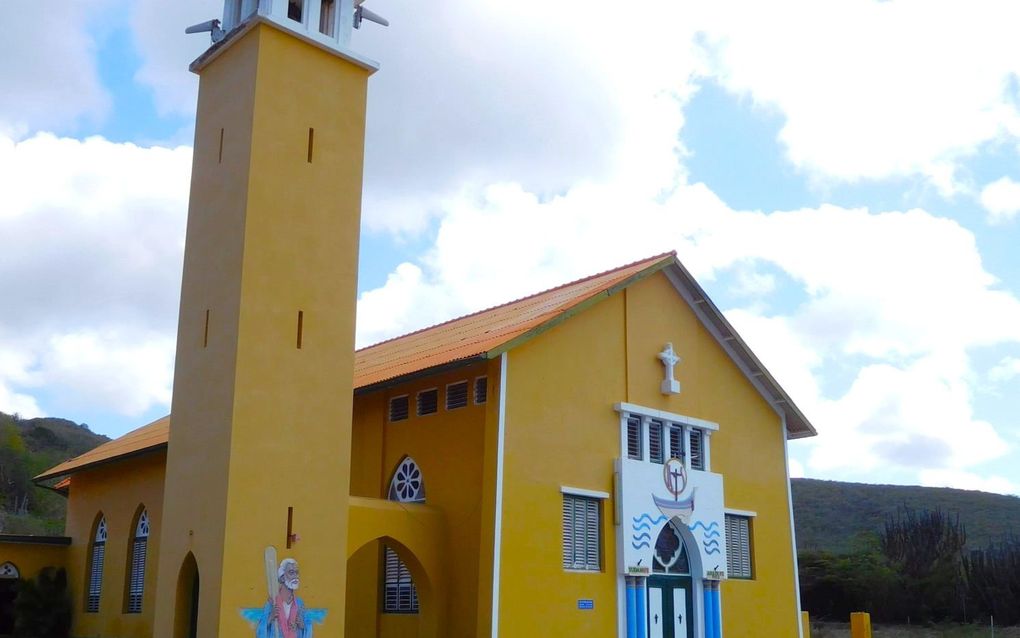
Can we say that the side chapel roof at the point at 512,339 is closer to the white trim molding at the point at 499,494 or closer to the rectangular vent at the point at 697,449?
the white trim molding at the point at 499,494

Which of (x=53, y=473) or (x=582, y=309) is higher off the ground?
(x=582, y=309)

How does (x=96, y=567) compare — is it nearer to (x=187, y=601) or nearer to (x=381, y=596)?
(x=381, y=596)

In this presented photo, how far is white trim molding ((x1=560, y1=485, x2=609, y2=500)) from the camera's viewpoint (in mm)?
20469

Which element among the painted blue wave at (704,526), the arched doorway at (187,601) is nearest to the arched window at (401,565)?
the arched doorway at (187,601)

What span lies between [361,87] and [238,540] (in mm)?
8026

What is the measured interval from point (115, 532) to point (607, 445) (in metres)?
12.4

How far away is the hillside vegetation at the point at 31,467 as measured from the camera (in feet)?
175

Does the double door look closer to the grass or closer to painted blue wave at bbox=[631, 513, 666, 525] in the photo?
painted blue wave at bbox=[631, 513, 666, 525]

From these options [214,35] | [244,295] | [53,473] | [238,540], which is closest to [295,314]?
[244,295]

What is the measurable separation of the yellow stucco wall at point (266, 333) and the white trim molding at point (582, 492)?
15.5 feet

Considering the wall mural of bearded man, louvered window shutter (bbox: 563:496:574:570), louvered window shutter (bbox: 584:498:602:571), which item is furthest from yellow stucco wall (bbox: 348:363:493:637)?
the wall mural of bearded man

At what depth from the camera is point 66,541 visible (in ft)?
94.2

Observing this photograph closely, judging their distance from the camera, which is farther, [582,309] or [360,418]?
[360,418]

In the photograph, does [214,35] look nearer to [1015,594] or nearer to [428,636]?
[428,636]
